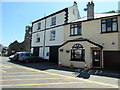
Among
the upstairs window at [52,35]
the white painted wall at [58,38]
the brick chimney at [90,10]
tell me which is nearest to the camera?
the brick chimney at [90,10]

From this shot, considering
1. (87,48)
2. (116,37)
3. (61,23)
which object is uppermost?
(61,23)

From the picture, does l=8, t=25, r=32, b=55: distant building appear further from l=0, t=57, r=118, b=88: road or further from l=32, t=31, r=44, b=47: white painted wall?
l=0, t=57, r=118, b=88: road

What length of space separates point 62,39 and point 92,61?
663 cm

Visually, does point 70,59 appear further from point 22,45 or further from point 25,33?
point 25,33

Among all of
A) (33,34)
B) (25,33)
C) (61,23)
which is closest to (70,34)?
(61,23)

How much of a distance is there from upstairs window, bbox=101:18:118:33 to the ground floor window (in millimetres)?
3587

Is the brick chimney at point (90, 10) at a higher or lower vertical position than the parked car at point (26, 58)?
higher

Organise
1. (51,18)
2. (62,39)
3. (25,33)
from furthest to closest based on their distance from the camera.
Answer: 1. (25,33)
2. (51,18)
3. (62,39)

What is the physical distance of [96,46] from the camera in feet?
42.8

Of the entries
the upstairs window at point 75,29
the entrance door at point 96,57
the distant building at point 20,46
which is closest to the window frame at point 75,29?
the upstairs window at point 75,29

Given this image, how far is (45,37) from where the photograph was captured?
22391 mm

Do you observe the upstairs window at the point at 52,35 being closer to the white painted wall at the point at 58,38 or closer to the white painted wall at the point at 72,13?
the white painted wall at the point at 58,38

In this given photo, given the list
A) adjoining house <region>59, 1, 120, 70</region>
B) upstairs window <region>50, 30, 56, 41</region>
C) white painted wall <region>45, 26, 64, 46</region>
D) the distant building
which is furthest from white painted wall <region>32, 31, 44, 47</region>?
the distant building

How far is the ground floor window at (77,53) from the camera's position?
46.0ft
